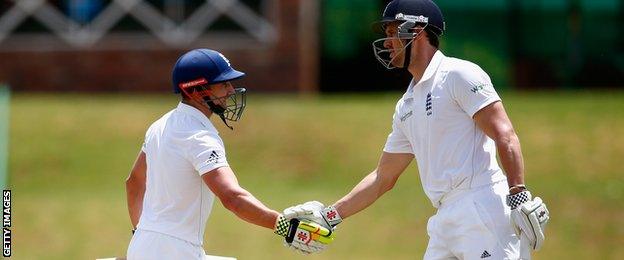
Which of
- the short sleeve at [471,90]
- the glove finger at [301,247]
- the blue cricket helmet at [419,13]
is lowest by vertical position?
the glove finger at [301,247]

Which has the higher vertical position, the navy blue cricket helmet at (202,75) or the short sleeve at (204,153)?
the navy blue cricket helmet at (202,75)

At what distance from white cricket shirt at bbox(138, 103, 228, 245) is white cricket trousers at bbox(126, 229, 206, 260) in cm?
3

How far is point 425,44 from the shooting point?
7.64 metres

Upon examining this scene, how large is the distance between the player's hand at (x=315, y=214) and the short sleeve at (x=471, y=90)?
109 cm

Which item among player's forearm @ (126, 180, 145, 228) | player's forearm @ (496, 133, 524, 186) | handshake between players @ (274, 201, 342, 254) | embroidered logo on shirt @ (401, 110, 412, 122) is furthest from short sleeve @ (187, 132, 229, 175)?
player's forearm @ (496, 133, 524, 186)

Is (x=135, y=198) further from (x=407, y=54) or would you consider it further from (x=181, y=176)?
(x=407, y=54)

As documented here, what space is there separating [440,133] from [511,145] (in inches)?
17.1

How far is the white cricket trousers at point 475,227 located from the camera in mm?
7133

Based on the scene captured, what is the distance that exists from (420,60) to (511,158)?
2.98ft

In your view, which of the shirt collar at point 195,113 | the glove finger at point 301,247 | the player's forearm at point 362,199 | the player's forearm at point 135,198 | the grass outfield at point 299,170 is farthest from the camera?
the grass outfield at point 299,170

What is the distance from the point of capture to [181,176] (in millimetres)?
7016

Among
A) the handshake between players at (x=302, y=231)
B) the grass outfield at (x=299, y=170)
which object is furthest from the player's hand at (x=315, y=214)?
the grass outfield at (x=299, y=170)

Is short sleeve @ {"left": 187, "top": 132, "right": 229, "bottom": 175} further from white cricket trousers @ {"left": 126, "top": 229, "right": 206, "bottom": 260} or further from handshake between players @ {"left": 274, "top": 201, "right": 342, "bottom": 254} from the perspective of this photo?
handshake between players @ {"left": 274, "top": 201, "right": 342, "bottom": 254}

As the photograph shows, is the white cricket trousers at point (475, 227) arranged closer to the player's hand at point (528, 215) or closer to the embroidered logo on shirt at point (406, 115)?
the player's hand at point (528, 215)
